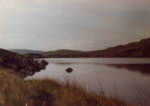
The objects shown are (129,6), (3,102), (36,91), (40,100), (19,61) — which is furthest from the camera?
(19,61)

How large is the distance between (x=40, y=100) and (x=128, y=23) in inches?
121

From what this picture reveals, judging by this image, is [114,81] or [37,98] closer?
[37,98]

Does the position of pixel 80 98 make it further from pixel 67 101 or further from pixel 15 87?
pixel 15 87

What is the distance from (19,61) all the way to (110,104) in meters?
6.18

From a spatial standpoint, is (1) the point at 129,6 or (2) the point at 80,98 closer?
(2) the point at 80,98

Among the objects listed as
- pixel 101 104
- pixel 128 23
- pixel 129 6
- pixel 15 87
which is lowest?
pixel 101 104

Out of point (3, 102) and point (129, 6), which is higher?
point (129, 6)

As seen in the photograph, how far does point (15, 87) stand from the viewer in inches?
98.5

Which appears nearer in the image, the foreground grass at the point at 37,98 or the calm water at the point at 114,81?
the foreground grass at the point at 37,98

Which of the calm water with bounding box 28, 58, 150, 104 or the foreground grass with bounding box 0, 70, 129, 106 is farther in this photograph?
the calm water with bounding box 28, 58, 150, 104

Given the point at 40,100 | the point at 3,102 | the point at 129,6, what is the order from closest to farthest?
the point at 3,102 → the point at 40,100 → the point at 129,6

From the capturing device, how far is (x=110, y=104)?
2334 mm

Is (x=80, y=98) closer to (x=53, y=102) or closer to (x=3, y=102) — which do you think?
(x=53, y=102)

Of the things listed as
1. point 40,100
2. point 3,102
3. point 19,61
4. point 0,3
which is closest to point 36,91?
point 40,100
